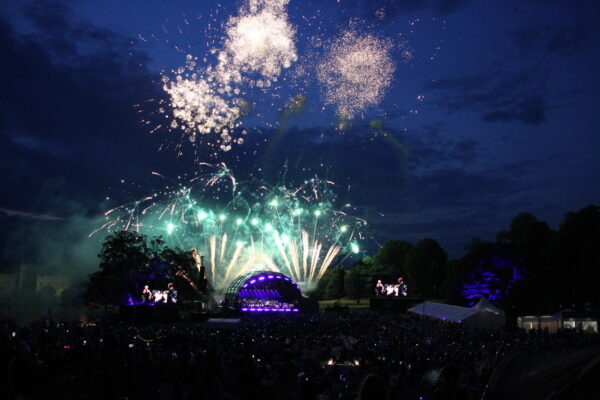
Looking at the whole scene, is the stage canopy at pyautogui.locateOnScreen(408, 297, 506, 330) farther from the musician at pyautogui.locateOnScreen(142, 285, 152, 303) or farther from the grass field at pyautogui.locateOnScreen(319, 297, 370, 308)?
the grass field at pyautogui.locateOnScreen(319, 297, 370, 308)

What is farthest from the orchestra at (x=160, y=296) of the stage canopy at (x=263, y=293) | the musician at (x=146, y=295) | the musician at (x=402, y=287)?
the musician at (x=402, y=287)

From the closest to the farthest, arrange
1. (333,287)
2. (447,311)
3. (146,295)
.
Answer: (447,311) < (146,295) < (333,287)

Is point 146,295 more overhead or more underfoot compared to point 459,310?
more overhead

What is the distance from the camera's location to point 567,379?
5.26 metres

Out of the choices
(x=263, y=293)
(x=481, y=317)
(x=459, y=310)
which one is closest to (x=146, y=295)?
(x=263, y=293)

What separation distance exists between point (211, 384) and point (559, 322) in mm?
36395

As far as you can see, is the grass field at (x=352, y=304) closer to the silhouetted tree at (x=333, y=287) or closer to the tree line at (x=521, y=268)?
the silhouetted tree at (x=333, y=287)

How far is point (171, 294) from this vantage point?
53375 mm

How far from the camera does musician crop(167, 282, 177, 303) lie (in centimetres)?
5297

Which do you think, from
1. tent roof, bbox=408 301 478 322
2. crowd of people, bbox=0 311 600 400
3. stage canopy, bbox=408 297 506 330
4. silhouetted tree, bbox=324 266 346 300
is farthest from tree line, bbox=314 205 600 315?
crowd of people, bbox=0 311 600 400

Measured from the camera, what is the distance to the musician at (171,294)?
174 ft

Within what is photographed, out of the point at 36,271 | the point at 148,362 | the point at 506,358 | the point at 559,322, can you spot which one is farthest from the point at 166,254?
the point at 506,358

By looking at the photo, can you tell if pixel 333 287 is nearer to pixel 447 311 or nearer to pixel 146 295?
pixel 146 295

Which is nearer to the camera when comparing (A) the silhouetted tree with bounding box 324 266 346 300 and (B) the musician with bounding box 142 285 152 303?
(B) the musician with bounding box 142 285 152 303
